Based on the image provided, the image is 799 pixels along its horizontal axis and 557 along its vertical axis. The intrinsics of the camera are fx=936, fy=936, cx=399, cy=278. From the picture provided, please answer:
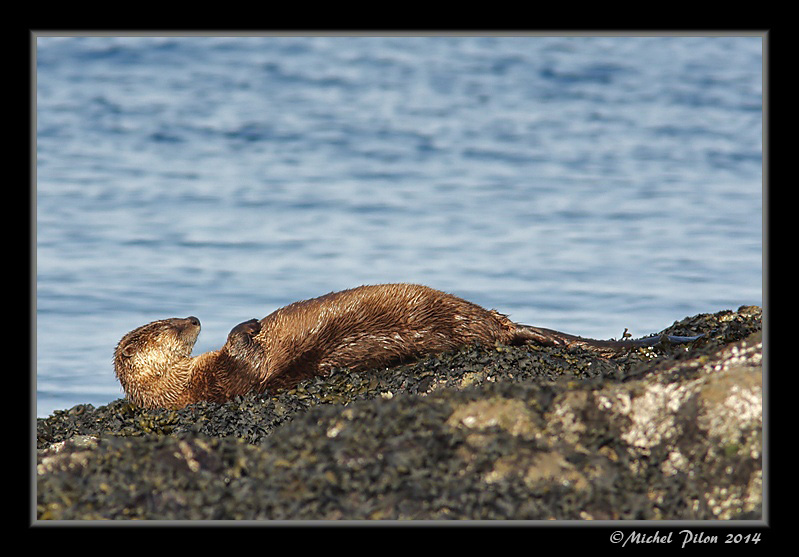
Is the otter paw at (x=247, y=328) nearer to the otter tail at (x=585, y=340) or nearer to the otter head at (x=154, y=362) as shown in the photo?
the otter head at (x=154, y=362)

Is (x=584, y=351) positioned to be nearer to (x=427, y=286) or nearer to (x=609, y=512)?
(x=427, y=286)

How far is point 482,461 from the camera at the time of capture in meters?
3.33

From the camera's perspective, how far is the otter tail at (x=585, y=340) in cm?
571

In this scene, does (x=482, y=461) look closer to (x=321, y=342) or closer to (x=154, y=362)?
(x=321, y=342)

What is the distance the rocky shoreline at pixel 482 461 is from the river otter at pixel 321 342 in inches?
81.9

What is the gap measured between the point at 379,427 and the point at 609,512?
91 centimetres

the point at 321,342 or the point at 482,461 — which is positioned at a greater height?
the point at 321,342

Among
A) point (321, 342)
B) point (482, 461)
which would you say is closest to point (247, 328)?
point (321, 342)

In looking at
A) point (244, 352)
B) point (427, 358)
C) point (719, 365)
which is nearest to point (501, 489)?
point (719, 365)

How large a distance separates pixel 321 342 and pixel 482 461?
2777 mm

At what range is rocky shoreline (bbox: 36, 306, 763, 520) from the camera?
3.22 metres

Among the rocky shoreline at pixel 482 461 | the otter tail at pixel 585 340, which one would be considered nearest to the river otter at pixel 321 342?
the otter tail at pixel 585 340

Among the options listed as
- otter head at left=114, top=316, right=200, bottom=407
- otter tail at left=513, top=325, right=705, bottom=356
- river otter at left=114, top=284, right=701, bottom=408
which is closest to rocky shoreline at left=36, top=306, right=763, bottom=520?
otter tail at left=513, top=325, right=705, bottom=356

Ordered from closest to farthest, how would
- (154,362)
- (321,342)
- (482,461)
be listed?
(482,461), (321,342), (154,362)
